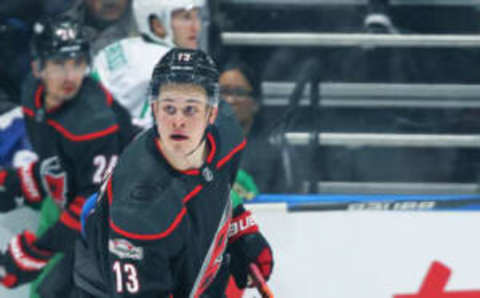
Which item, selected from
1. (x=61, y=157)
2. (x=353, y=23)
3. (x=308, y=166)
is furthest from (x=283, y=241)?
(x=353, y=23)

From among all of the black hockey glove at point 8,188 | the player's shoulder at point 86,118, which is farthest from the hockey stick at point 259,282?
the black hockey glove at point 8,188

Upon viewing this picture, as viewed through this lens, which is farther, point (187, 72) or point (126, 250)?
point (187, 72)

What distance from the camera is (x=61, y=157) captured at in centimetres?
366

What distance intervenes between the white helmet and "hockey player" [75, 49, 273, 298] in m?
1.08

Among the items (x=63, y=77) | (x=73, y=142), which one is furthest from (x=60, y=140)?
(x=63, y=77)

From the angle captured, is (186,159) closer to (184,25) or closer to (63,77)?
(63,77)

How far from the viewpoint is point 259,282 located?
322 centimetres

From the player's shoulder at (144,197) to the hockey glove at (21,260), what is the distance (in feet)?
3.37

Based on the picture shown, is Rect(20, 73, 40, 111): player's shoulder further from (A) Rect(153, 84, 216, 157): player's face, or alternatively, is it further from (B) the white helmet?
(A) Rect(153, 84, 216, 157): player's face

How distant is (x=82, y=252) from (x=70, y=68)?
2.79 ft

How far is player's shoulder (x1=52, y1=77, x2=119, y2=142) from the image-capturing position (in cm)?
359

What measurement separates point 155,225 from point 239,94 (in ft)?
5.26

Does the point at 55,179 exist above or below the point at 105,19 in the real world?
below

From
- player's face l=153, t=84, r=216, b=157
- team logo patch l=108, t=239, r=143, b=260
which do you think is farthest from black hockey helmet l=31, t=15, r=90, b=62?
team logo patch l=108, t=239, r=143, b=260
